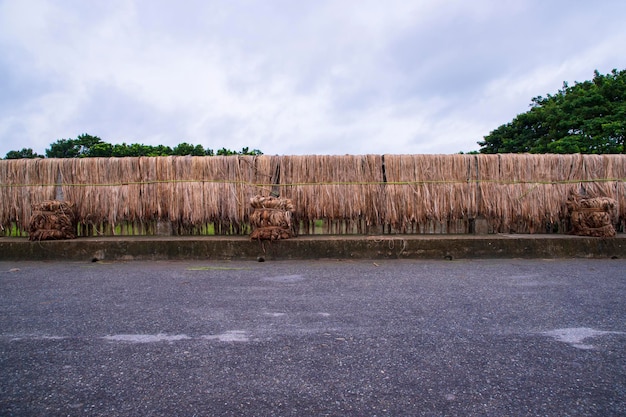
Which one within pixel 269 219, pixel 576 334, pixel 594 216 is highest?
pixel 269 219

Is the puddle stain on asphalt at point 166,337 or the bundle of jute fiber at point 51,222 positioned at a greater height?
the bundle of jute fiber at point 51,222

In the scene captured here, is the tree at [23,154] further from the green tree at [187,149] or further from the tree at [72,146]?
the green tree at [187,149]

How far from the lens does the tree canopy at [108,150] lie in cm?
1398

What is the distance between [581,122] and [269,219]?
68.8ft

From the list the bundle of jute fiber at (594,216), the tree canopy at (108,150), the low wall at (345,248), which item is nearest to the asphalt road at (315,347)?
the low wall at (345,248)

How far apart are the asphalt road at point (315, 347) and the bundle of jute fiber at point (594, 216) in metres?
1.79

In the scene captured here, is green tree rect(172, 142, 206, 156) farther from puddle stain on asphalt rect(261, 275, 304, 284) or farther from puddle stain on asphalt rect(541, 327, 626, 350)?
puddle stain on asphalt rect(541, 327, 626, 350)

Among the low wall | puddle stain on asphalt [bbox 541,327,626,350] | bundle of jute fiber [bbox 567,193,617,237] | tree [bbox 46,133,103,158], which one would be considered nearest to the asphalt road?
puddle stain on asphalt [bbox 541,327,626,350]

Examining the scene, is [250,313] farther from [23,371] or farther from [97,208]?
[97,208]

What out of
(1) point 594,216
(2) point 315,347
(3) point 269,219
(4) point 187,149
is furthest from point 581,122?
(2) point 315,347

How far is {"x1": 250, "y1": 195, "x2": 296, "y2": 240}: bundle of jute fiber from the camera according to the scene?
5.38m

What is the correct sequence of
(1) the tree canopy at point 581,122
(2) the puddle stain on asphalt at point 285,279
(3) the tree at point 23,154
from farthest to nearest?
(1) the tree canopy at point 581,122 → (3) the tree at point 23,154 → (2) the puddle stain on asphalt at point 285,279

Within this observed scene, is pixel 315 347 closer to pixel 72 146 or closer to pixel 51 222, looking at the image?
pixel 51 222

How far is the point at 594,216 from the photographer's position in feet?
17.9
